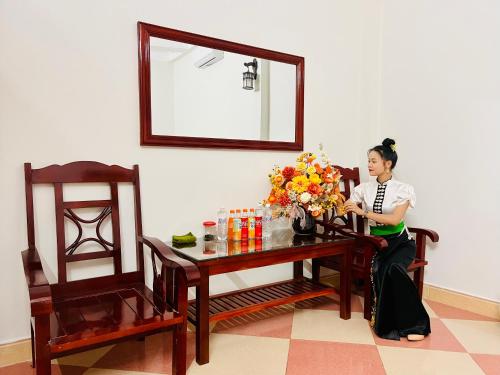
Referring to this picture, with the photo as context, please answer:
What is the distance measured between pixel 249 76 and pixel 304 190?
870 millimetres

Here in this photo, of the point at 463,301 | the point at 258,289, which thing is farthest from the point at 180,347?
the point at 463,301

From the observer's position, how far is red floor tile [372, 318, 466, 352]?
2.05m

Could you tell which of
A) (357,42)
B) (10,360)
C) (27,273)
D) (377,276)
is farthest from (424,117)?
(10,360)

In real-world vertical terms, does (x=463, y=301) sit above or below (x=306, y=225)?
below

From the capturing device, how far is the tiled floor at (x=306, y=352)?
181 centimetres

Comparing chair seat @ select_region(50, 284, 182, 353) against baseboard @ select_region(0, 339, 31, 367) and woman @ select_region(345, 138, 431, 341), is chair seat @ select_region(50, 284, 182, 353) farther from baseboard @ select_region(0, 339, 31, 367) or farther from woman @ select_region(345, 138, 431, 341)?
woman @ select_region(345, 138, 431, 341)

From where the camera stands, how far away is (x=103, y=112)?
6.45ft

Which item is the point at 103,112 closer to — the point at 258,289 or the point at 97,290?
the point at 97,290

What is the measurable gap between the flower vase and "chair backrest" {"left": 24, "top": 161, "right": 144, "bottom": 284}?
1.01 meters

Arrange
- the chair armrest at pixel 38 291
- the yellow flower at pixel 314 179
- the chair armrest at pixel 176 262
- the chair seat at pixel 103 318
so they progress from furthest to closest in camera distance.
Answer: the yellow flower at pixel 314 179, the chair armrest at pixel 176 262, the chair seat at pixel 103 318, the chair armrest at pixel 38 291

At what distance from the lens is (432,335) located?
2205 mm

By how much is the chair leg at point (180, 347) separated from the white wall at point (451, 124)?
2.08 m

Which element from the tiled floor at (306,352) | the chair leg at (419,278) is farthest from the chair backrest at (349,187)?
the tiled floor at (306,352)

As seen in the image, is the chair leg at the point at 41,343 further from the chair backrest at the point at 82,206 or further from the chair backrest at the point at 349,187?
the chair backrest at the point at 349,187
